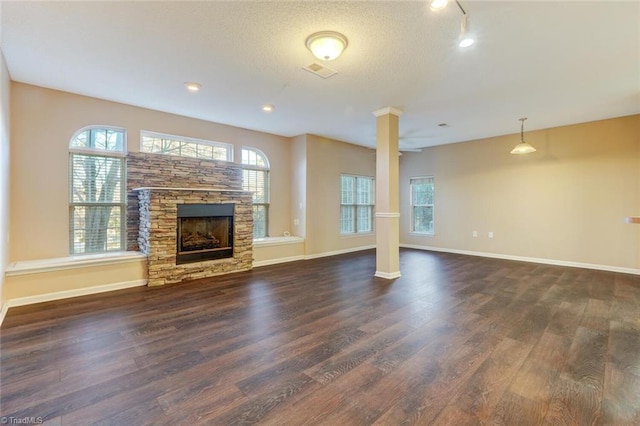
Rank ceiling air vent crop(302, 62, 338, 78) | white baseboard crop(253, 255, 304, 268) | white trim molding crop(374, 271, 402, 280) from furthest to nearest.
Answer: white baseboard crop(253, 255, 304, 268) < white trim molding crop(374, 271, 402, 280) < ceiling air vent crop(302, 62, 338, 78)

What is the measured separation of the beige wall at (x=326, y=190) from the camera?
641 cm

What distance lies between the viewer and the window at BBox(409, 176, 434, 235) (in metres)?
7.68

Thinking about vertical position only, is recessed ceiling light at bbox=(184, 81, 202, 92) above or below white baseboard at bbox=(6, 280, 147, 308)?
above

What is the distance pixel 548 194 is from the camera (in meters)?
5.82

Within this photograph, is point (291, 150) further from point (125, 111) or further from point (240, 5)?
point (240, 5)

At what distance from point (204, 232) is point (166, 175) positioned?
1141 millimetres

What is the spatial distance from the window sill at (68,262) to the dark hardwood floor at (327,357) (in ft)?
1.40

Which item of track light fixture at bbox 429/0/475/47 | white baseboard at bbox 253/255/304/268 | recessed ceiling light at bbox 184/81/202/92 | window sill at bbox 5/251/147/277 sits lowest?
white baseboard at bbox 253/255/304/268

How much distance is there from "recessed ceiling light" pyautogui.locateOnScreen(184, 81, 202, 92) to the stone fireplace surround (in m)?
1.41

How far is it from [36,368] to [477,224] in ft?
24.6

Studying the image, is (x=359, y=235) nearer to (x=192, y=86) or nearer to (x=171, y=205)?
(x=171, y=205)

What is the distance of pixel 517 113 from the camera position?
191 inches

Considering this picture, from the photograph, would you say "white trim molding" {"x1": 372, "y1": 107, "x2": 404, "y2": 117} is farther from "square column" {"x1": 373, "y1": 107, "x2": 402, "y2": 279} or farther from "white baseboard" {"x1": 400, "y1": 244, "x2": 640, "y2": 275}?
"white baseboard" {"x1": 400, "y1": 244, "x2": 640, "y2": 275}

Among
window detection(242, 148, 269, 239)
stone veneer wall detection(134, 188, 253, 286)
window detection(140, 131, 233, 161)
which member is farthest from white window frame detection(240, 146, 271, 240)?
stone veneer wall detection(134, 188, 253, 286)
